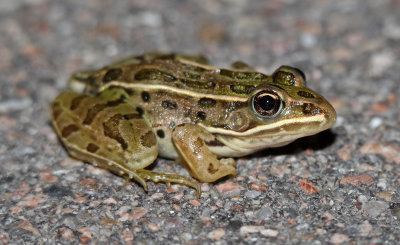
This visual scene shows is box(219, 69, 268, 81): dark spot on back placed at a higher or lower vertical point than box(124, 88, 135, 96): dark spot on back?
higher

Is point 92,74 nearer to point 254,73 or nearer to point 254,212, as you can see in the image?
point 254,73

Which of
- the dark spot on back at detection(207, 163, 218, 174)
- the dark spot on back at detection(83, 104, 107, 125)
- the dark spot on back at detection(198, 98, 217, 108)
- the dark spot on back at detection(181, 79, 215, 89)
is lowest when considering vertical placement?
the dark spot on back at detection(207, 163, 218, 174)

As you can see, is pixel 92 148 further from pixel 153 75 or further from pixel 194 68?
pixel 194 68

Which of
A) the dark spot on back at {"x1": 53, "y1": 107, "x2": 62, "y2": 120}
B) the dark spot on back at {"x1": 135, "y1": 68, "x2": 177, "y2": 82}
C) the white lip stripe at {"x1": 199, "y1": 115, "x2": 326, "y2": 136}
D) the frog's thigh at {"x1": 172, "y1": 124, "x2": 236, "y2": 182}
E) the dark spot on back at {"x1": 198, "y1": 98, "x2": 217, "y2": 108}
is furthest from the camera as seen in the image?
the dark spot on back at {"x1": 53, "y1": 107, "x2": 62, "y2": 120}

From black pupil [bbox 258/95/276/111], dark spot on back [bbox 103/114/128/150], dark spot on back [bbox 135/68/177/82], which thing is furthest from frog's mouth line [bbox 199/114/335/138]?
dark spot on back [bbox 103/114/128/150]

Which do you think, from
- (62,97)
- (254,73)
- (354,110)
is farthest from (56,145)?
(354,110)

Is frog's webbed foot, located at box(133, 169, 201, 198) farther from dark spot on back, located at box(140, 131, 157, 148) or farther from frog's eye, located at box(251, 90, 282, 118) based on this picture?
frog's eye, located at box(251, 90, 282, 118)

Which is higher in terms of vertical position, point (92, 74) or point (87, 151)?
point (92, 74)

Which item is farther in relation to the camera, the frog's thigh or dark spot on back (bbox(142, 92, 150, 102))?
dark spot on back (bbox(142, 92, 150, 102))
